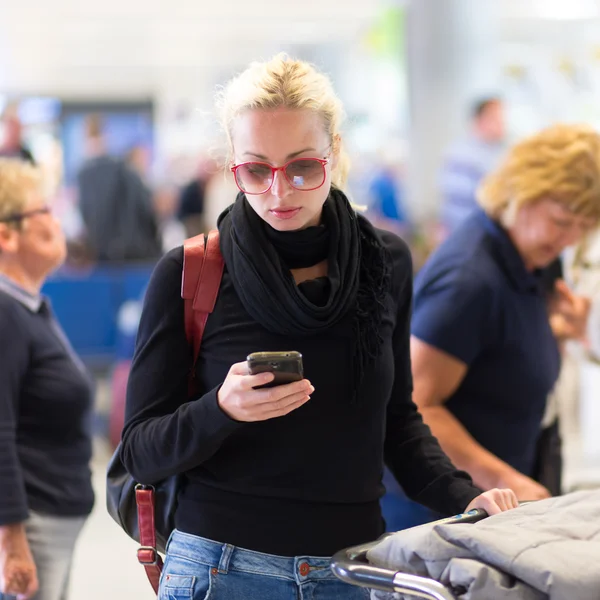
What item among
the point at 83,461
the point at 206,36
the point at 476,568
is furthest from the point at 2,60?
the point at 476,568

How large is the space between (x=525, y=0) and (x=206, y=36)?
7.90m

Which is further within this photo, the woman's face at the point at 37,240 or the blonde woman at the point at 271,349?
the woman's face at the point at 37,240

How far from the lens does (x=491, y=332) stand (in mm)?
2475

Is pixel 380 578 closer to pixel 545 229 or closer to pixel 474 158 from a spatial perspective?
pixel 545 229

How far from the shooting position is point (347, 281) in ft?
5.72

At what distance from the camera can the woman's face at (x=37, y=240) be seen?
2.65 metres

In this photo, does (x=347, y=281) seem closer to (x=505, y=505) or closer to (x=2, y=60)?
(x=505, y=505)

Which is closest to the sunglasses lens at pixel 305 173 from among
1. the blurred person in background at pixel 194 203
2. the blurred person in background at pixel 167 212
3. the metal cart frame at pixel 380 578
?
the metal cart frame at pixel 380 578

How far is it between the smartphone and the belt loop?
38 cm

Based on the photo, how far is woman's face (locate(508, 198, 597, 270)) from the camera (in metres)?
2.57

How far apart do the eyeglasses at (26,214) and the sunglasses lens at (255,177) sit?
1.14 metres

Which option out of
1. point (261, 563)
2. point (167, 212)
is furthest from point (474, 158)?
point (167, 212)

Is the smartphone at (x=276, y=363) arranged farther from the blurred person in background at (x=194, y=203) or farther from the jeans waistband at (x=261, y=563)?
the blurred person in background at (x=194, y=203)

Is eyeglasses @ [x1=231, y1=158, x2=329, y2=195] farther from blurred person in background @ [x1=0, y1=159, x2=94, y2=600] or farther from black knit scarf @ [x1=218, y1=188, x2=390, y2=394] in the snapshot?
blurred person in background @ [x1=0, y1=159, x2=94, y2=600]
